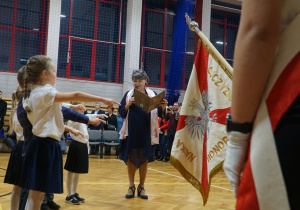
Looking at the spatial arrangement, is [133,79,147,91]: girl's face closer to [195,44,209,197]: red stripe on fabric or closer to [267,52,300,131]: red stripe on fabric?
[195,44,209,197]: red stripe on fabric

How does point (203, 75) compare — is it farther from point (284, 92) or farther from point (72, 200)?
point (72, 200)

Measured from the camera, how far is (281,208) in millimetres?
757

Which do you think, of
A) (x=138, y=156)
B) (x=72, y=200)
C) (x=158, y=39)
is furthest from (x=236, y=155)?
(x=158, y=39)

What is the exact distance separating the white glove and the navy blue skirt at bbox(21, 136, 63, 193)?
1.80 m

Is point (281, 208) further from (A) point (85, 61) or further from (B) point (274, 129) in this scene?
(A) point (85, 61)

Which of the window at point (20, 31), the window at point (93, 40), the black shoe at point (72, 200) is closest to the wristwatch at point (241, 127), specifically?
the black shoe at point (72, 200)

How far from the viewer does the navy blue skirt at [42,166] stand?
2.38m

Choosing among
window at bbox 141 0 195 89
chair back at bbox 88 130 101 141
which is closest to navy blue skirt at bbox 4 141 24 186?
chair back at bbox 88 130 101 141

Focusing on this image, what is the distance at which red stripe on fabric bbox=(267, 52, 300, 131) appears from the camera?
769mm

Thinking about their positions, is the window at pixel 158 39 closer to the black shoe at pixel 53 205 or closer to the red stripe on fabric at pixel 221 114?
the black shoe at pixel 53 205

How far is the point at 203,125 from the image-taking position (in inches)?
97.4

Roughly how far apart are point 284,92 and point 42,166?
6.68 ft

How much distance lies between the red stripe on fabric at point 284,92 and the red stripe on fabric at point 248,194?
131 millimetres

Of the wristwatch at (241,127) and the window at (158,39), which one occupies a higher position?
the window at (158,39)
